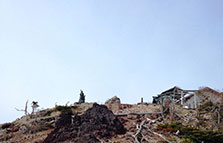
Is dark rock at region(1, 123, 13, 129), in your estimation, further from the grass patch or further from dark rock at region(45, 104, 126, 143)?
the grass patch

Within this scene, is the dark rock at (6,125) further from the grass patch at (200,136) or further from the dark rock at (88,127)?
the grass patch at (200,136)

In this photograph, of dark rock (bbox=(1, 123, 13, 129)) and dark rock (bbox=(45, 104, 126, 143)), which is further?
dark rock (bbox=(1, 123, 13, 129))

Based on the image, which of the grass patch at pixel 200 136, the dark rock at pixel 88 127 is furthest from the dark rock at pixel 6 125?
the grass patch at pixel 200 136

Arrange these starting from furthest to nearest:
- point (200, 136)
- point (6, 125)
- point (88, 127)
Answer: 1. point (6, 125)
2. point (88, 127)
3. point (200, 136)

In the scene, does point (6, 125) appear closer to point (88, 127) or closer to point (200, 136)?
point (88, 127)

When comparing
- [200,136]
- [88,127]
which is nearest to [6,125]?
[88,127]

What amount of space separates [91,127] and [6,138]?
5.62m

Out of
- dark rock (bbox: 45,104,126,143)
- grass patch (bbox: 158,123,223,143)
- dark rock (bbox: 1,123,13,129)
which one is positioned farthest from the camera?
dark rock (bbox: 1,123,13,129)

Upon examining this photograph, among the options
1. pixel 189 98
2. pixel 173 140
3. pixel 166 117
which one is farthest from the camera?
pixel 189 98

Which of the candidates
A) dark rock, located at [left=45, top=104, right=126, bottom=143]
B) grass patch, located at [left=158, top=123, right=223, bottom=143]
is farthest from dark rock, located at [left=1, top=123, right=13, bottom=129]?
grass patch, located at [left=158, top=123, right=223, bottom=143]

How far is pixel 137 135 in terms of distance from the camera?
11.3 m

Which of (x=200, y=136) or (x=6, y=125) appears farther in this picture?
(x=6, y=125)

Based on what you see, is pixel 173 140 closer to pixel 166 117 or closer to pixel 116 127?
pixel 116 127

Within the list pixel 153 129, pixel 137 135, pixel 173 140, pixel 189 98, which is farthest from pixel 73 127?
pixel 189 98
